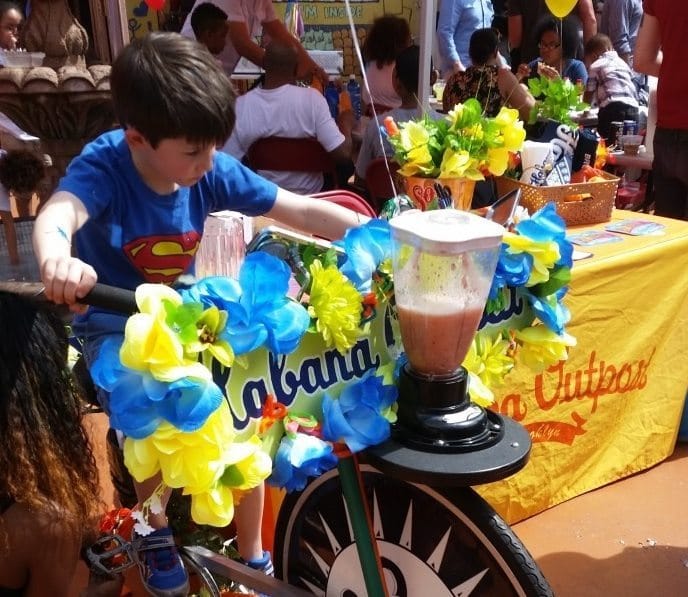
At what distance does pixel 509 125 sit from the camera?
2.44m

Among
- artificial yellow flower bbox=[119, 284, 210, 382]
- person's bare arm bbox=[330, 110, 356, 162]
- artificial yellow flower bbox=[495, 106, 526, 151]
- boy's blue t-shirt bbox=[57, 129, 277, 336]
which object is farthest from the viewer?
person's bare arm bbox=[330, 110, 356, 162]

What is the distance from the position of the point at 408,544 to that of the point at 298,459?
0.44m

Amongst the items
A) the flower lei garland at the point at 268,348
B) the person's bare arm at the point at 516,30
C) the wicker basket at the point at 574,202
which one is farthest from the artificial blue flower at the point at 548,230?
the person's bare arm at the point at 516,30

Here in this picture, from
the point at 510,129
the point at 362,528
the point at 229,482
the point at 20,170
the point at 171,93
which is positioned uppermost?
the point at 171,93

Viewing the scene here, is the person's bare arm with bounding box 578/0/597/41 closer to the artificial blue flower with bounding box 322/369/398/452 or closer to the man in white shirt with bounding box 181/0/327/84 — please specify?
the man in white shirt with bounding box 181/0/327/84

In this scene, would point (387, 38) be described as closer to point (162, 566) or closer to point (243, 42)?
point (243, 42)

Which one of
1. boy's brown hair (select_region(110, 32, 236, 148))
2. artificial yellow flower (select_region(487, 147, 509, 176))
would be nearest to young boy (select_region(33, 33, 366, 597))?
boy's brown hair (select_region(110, 32, 236, 148))

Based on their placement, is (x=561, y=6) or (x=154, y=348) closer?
(x=154, y=348)

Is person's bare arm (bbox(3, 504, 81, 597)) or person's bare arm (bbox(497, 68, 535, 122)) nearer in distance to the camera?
person's bare arm (bbox(3, 504, 81, 597))

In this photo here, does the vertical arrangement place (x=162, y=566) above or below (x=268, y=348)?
below

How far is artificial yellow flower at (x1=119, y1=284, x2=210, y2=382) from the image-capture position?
106cm

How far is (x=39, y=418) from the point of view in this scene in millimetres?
1418

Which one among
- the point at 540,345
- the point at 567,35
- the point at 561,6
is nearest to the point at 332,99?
the point at 561,6

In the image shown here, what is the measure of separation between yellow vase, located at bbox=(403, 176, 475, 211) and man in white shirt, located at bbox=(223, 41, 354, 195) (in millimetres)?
1307
